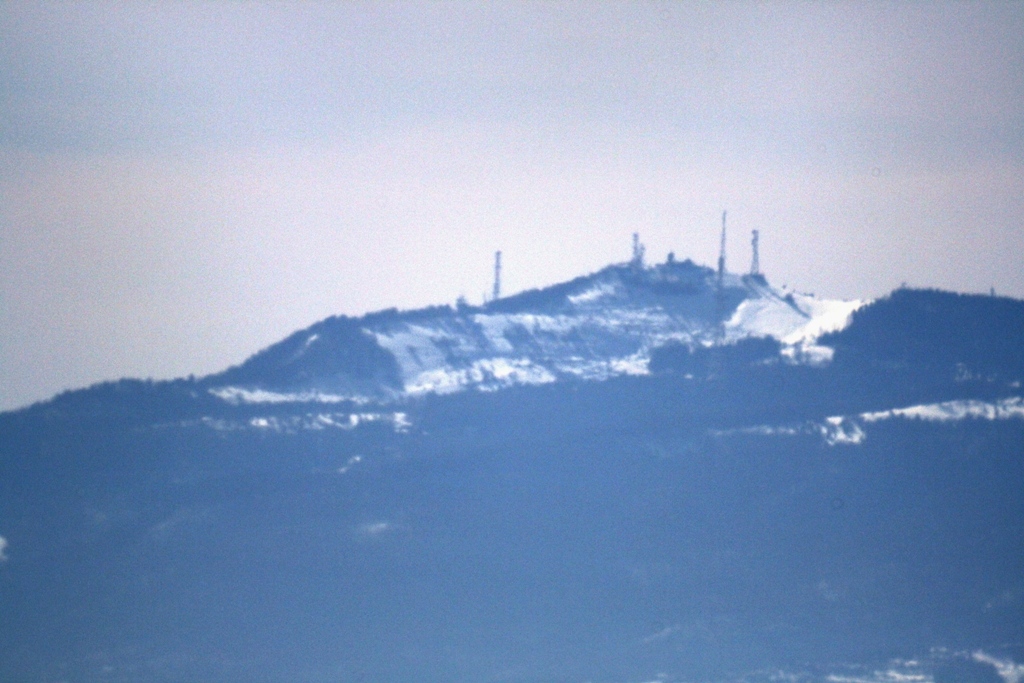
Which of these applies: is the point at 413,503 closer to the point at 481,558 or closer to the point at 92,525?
the point at 481,558

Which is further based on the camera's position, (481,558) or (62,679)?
(481,558)

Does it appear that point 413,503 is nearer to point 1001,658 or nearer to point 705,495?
point 705,495

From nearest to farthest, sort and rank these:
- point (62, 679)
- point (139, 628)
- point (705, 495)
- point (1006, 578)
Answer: point (62, 679) → point (139, 628) → point (1006, 578) → point (705, 495)

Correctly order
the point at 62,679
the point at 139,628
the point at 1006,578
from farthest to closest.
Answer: the point at 1006,578
the point at 139,628
the point at 62,679

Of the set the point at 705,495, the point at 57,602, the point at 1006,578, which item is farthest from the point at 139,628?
the point at 1006,578

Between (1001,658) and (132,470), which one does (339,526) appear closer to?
(132,470)

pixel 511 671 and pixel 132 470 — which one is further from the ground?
pixel 132 470

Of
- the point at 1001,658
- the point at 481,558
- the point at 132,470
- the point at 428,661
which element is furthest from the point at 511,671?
the point at 132,470

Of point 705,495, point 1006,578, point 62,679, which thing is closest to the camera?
point 62,679

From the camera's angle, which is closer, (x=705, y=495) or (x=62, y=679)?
(x=62, y=679)
